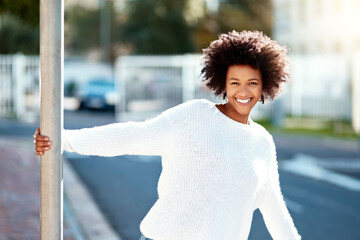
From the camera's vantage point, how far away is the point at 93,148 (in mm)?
3043

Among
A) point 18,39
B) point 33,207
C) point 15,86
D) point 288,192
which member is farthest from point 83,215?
point 18,39

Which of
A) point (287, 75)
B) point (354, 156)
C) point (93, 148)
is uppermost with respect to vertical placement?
point (287, 75)

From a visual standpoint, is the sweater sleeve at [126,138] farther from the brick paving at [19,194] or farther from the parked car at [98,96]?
the parked car at [98,96]

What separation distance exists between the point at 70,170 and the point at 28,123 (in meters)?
10.9

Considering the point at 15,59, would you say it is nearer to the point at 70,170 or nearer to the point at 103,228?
the point at 70,170

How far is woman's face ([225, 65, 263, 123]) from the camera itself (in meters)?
3.20

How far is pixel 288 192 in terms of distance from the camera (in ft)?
36.3

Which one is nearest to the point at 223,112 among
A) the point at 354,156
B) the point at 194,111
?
the point at 194,111

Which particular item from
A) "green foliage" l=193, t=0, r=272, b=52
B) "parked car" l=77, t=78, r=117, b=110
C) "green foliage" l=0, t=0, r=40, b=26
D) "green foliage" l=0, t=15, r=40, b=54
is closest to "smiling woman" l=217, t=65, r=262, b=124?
"green foliage" l=0, t=0, r=40, b=26

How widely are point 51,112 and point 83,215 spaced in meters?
5.82

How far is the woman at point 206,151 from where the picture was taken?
302 cm

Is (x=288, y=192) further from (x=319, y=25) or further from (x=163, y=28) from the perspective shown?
(x=163, y=28)

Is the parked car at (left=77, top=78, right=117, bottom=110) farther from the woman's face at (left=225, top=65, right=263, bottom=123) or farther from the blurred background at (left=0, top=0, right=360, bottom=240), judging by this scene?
the woman's face at (left=225, top=65, right=263, bottom=123)

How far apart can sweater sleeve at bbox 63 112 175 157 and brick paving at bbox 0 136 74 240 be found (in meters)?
4.24
